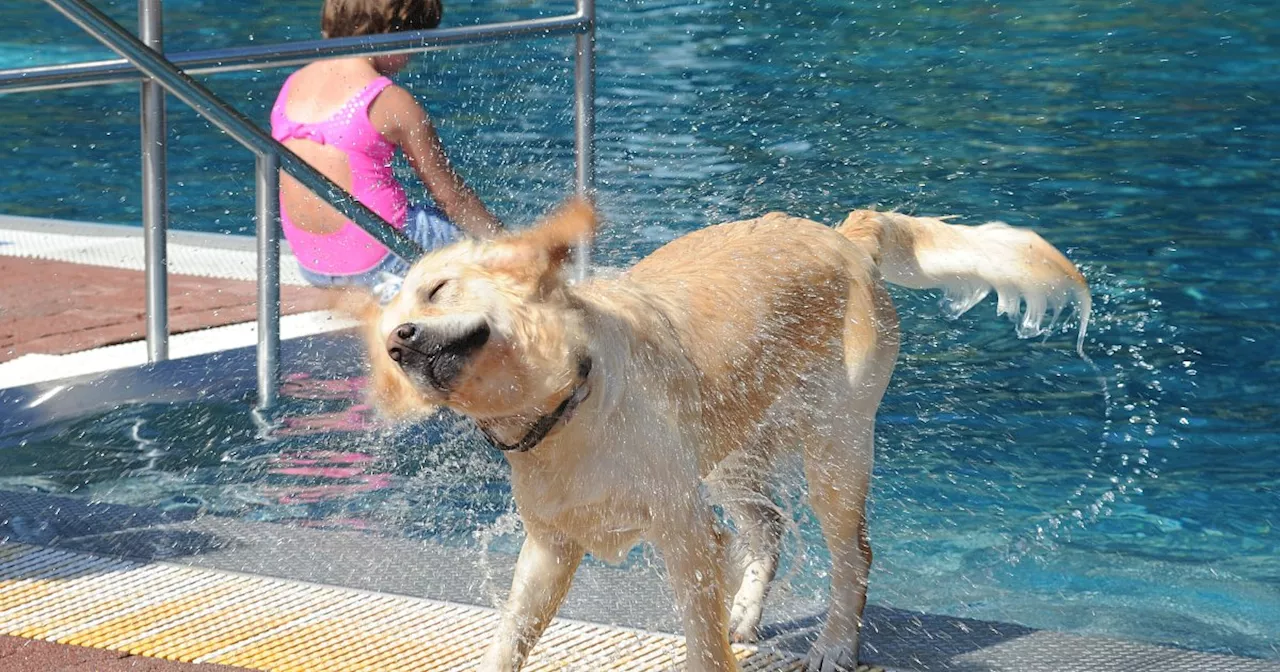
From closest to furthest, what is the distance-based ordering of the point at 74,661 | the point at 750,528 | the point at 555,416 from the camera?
the point at 555,416 < the point at 74,661 < the point at 750,528

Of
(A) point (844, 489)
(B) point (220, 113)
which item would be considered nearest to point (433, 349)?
(A) point (844, 489)

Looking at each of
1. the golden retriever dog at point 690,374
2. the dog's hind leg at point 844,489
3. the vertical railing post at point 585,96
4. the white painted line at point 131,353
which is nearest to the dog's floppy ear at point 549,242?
the golden retriever dog at point 690,374

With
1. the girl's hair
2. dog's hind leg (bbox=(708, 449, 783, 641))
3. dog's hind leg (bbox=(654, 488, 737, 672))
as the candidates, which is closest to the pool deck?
the girl's hair

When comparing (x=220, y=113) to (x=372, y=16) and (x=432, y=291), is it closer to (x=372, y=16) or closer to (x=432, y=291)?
(x=372, y=16)

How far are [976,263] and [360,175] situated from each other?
2.24 m

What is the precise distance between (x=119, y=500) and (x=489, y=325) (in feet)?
10.7

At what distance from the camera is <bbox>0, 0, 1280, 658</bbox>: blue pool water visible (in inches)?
209

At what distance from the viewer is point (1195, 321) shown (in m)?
8.32

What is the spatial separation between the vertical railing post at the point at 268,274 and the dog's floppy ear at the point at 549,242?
94.1 inches

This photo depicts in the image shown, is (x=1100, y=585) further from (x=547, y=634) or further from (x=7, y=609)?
(x=7, y=609)

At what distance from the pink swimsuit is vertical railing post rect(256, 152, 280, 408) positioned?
0.49m

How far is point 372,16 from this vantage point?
207 inches

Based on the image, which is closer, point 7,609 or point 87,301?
point 7,609

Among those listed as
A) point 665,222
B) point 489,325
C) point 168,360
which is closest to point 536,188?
point 665,222
